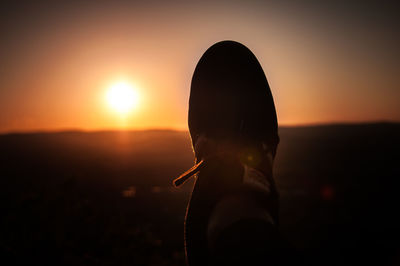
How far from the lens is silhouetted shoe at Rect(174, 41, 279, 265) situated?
2.19 feet

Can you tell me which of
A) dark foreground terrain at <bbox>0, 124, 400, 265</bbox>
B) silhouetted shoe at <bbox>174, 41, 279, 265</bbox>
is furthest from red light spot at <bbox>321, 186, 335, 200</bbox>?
silhouetted shoe at <bbox>174, 41, 279, 265</bbox>

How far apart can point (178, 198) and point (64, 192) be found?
704 inches

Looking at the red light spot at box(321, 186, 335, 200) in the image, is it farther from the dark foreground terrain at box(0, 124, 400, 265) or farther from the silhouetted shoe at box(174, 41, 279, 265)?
the silhouetted shoe at box(174, 41, 279, 265)

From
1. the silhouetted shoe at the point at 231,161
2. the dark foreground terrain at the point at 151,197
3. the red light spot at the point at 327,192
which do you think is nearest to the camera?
the silhouetted shoe at the point at 231,161

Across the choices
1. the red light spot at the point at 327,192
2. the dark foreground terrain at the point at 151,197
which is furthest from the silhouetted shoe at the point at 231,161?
the red light spot at the point at 327,192

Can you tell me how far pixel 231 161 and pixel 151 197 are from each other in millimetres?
24114

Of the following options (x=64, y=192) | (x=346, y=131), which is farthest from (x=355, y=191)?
(x=346, y=131)

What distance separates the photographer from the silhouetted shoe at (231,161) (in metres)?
0.67

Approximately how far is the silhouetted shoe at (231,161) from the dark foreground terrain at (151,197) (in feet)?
0.50

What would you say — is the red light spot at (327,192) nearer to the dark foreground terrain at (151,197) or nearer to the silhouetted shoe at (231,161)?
the dark foreground terrain at (151,197)

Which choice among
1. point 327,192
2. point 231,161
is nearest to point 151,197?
point 327,192

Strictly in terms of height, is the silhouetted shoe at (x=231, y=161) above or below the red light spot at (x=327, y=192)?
above

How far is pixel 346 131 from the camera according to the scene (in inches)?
2633

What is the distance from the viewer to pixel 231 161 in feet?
2.79
